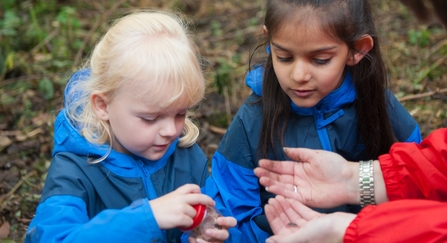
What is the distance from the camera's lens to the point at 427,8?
312cm

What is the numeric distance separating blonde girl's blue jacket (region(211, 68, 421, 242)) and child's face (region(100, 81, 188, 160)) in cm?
51

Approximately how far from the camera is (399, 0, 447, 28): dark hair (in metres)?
2.92

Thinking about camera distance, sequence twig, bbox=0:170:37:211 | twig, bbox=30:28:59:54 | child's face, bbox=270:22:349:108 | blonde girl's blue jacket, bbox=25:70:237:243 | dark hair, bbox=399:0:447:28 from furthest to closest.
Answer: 1. twig, bbox=30:28:59:54
2. twig, bbox=0:170:37:211
3. dark hair, bbox=399:0:447:28
4. child's face, bbox=270:22:349:108
5. blonde girl's blue jacket, bbox=25:70:237:243

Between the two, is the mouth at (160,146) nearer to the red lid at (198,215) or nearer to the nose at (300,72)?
the red lid at (198,215)

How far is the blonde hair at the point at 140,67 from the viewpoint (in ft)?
7.52

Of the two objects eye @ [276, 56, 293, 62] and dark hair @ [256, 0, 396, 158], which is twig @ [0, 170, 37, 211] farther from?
eye @ [276, 56, 293, 62]

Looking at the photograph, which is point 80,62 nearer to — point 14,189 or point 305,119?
point 14,189

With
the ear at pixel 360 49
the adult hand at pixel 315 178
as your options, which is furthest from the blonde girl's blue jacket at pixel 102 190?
the ear at pixel 360 49

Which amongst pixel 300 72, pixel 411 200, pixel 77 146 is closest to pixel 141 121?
pixel 77 146

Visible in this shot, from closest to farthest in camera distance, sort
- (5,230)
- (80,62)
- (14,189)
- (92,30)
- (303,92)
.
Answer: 1. (303,92)
2. (5,230)
3. (14,189)
4. (80,62)
5. (92,30)

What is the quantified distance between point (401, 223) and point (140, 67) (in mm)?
1096

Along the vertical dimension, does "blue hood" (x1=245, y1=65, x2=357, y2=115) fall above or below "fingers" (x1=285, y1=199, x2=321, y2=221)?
above

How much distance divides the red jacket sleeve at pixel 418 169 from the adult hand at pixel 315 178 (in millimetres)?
149

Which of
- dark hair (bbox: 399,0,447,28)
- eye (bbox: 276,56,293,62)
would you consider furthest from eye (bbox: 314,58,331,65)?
dark hair (bbox: 399,0,447,28)
